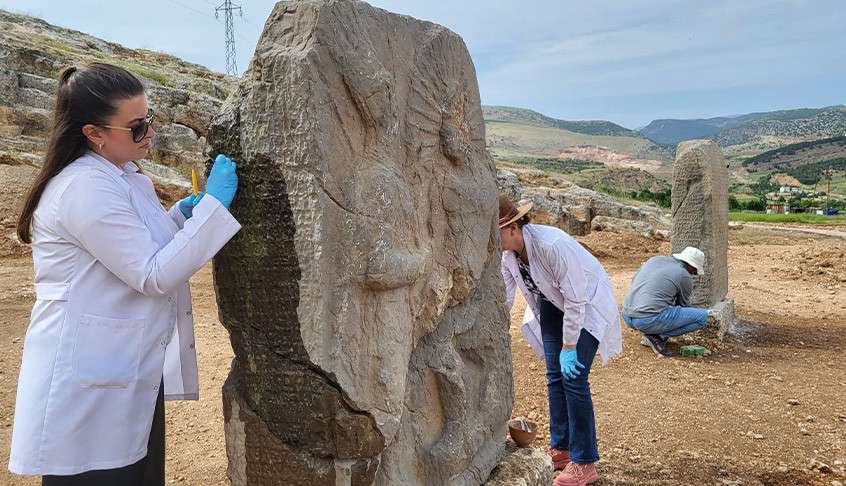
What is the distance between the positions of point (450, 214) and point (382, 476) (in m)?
1.12

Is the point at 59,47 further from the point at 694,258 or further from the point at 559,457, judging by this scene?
the point at 559,457

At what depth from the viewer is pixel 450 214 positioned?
284 cm

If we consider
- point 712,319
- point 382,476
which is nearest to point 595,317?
point 382,476

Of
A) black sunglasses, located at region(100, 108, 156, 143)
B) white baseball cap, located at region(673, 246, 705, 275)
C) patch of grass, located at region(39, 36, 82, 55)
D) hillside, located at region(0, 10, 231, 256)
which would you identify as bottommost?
white baseball cap, located at region(673, 246, 705, 275)

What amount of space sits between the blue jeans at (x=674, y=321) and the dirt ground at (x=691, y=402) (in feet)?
1.00

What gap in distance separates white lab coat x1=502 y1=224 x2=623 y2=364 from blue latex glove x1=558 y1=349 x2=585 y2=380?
2.6 inches

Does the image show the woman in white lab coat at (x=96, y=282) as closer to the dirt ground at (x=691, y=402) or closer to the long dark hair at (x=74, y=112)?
the long dark hair at (x=74, y=112)

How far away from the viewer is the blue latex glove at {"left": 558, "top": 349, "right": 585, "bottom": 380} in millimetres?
3510

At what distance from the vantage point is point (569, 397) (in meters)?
3.64

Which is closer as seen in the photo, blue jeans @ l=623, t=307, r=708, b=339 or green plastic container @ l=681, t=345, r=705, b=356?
blue jeans @ l=623, t=307, r=708, b=339

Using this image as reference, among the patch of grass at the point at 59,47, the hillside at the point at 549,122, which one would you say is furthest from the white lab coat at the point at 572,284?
the hillside at the point at 549,122

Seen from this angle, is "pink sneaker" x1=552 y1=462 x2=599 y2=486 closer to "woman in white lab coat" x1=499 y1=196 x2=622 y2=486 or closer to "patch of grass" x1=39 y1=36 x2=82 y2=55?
"woman in white lab coat" x1=499 y1=196 x2=622 y2=486

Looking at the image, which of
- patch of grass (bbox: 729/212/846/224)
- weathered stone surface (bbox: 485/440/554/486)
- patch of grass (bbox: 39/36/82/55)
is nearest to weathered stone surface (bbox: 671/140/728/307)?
weathered stone surface (bbox: 485/440/554/486)

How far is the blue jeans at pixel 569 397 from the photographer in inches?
141
